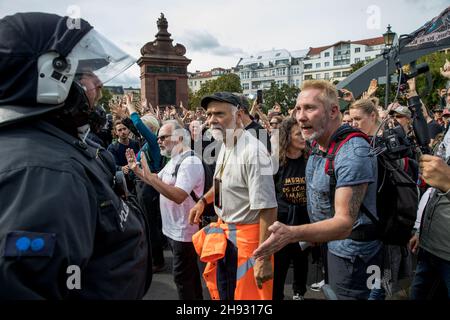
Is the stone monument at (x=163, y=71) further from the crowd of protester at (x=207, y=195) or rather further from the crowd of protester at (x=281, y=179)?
the crowd of protester at (x=207, y=195)

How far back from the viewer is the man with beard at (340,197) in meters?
2.01

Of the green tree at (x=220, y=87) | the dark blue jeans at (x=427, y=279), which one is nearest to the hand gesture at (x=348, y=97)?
the dark blue jeans at (x=427, y=279)

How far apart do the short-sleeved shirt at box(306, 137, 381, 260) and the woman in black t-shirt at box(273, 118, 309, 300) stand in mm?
1199

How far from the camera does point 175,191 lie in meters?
3.25

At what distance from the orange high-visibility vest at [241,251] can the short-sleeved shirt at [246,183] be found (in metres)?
0.08

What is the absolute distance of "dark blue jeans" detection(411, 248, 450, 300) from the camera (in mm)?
2507

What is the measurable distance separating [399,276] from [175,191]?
6.57ft

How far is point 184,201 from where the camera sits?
3.52 m

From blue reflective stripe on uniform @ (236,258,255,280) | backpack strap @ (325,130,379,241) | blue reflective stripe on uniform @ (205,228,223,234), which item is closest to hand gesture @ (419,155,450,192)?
backpack strap @ (325,130,379,241)

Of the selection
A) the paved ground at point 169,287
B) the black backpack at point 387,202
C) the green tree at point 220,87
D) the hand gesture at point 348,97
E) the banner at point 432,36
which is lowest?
the paved ground at point 169,287

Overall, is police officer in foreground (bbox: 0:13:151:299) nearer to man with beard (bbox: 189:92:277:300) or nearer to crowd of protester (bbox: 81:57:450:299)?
man with beard (bbox: 189:92:277:300)

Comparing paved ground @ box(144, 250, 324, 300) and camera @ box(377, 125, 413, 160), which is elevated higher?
camera @ box(377, 125, 413, 160)

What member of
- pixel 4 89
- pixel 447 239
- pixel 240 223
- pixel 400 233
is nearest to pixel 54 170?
pixel 4 89

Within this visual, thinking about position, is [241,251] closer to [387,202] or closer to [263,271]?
[263,271]
